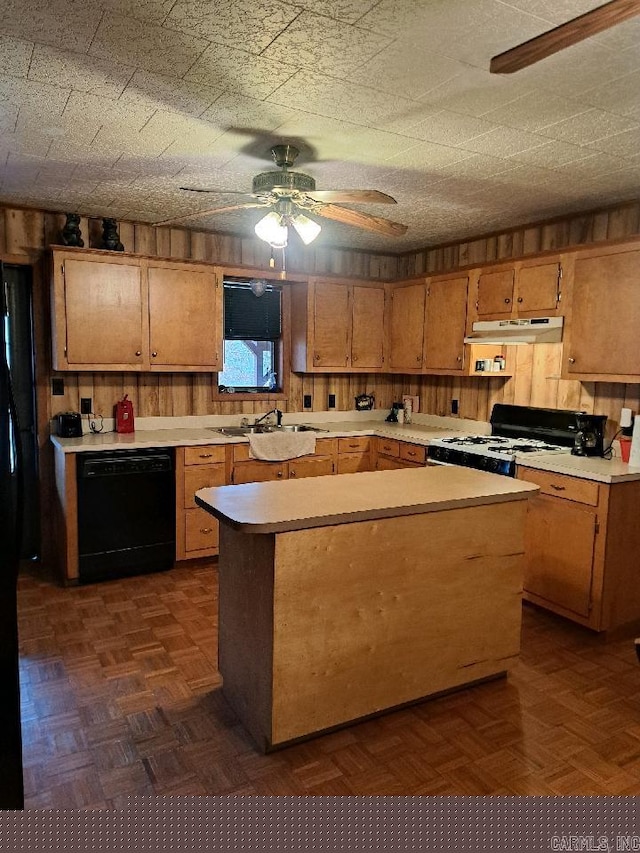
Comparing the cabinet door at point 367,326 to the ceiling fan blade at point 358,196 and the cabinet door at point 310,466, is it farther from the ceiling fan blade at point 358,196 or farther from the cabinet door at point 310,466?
the ceiling fan blade at point 358,196

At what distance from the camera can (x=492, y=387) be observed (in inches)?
183

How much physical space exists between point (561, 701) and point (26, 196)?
407 centimetres

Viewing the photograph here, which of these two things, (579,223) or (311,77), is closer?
(311,77)

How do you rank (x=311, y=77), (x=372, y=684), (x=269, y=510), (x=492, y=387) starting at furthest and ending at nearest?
(x=492, y=387)
(x=372, y=684)
(x=269, y=510)
(x=311, y=77)

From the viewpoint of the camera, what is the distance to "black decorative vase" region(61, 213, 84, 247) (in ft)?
12.9

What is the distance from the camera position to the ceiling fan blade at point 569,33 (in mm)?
1277

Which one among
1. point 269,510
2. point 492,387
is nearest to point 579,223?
point 492,387

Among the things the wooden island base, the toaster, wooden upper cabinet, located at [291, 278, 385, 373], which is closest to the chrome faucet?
wooden upper cabinet, located at [291, 278, 385, 373]

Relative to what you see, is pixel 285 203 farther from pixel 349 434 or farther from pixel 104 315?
pixel 349 434

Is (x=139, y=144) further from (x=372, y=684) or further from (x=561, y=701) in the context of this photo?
(x=561, y=701)

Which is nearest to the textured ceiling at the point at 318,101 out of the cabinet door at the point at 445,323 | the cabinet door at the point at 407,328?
the cabinet door at the point at 445,323

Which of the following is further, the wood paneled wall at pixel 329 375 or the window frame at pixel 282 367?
the window frame at pixel 282 367

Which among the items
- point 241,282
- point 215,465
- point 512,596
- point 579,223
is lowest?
point 512,596

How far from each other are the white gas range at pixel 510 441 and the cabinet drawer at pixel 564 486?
12cm
